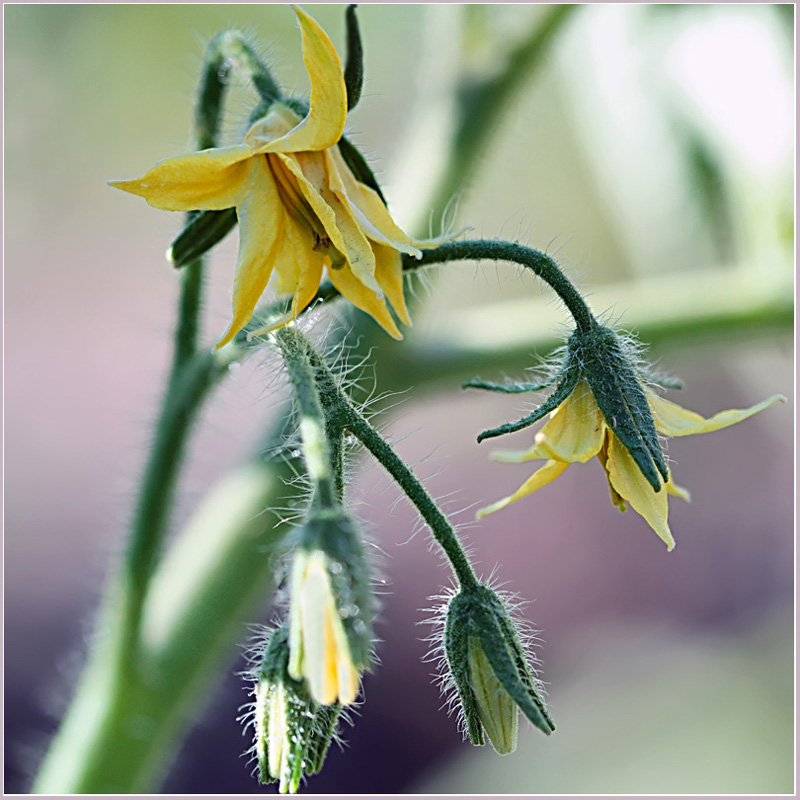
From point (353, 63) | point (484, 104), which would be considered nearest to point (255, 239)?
point (353, 63)

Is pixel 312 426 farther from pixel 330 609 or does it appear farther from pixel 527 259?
pixel 527 259

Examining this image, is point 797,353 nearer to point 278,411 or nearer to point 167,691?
point 278,411

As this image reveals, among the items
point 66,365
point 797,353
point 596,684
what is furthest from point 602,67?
point 66,365

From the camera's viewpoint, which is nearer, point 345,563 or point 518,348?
point 345,563

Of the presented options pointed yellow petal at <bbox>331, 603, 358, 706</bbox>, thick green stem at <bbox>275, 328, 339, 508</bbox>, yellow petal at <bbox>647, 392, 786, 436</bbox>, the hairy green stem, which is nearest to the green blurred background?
the hairy green stem

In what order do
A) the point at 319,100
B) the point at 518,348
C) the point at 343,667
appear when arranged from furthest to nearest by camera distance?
1. the point at 518,348
2. the point at 319,100
3. the point at 343,667

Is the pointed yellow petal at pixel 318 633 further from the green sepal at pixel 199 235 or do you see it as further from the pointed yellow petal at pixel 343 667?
the green sepal at pixel 199 235
